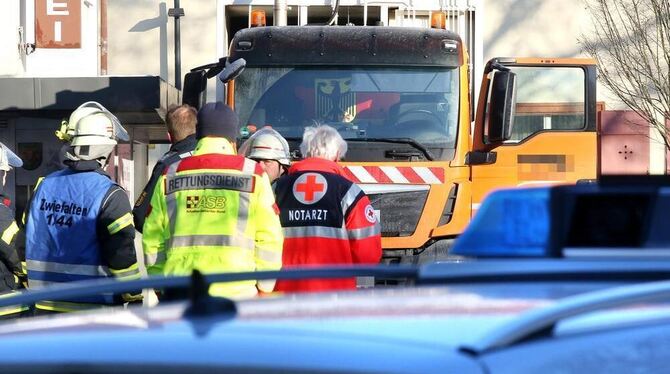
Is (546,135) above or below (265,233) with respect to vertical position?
above

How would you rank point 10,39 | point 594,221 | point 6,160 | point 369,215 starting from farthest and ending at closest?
point 10,39 → point 6,160 → point 369,215 → point 594,221

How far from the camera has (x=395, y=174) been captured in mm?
9570

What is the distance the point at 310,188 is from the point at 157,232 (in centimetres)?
100

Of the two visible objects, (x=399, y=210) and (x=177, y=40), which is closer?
(x=399, y=210)

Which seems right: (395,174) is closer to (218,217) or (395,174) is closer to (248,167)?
(248,167)

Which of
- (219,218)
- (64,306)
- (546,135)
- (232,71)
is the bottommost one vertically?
(64,306)

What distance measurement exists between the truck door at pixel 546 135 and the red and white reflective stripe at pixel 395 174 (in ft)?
1.33

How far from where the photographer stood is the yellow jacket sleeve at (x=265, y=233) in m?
5.07

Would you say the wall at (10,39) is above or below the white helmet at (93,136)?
above

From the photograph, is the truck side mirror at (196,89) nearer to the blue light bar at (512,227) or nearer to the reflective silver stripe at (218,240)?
the reflective silver stripe at (218,240)

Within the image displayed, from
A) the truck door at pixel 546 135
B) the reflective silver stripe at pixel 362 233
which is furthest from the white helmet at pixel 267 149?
the truck door at pixel 546 135

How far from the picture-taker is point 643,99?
18.9 metres

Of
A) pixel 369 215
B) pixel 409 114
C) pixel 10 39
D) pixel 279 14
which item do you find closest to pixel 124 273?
pixel 369 215

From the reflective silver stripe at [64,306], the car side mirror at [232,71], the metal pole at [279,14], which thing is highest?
the metal pole at [279,14]
